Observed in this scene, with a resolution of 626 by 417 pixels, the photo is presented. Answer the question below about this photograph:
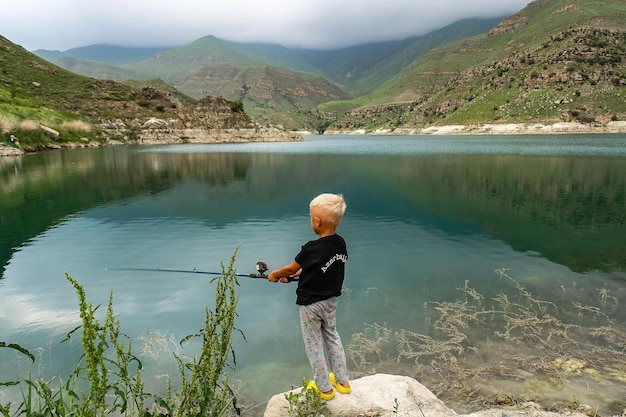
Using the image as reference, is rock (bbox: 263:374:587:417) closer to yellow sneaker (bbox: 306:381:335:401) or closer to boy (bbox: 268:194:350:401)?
yellow sneaker (bbox: 306:381:335:401)

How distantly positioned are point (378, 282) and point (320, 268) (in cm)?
759

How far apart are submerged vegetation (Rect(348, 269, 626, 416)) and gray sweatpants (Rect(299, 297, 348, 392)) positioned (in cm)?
242

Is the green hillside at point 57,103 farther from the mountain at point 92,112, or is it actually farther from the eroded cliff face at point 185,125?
the eroded cliff face at point 185,125

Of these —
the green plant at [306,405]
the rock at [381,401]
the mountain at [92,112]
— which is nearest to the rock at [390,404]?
the rock at [381,401]

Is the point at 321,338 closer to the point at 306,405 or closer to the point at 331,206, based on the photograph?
the point at 306,405

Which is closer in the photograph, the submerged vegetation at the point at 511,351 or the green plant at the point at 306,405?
the green plant at the point at 306,405

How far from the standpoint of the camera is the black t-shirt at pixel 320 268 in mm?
4652

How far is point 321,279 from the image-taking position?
4.71 metres

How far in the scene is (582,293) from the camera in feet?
34.4

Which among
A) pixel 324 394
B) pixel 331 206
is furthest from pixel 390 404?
pixel 331 206

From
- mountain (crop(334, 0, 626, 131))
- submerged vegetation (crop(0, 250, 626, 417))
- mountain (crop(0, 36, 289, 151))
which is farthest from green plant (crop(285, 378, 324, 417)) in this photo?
mountain (crop(334, 0, 626, 131))

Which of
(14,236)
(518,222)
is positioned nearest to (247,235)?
(14,236)

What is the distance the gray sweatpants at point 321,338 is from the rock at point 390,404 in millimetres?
322

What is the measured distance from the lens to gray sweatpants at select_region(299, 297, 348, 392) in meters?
4.85
